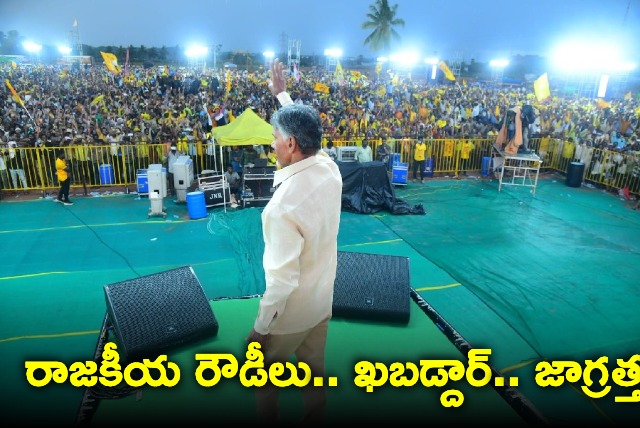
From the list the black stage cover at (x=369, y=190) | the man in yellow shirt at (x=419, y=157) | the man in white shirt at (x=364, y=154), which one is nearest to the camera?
the black stage cover at (x=369, y=190)

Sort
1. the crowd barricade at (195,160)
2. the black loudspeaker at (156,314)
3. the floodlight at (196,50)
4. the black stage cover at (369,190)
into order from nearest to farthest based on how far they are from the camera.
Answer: the black loudspeaker at (156,314) < the black stage cover at (369,190) < the crowd barricade at (195,160) < the floodlight at (196,50)

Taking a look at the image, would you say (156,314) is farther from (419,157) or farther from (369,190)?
(419,157)

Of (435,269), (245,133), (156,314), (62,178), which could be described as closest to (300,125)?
(156,314)

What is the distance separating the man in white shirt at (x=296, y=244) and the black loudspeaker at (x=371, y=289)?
6.06ft

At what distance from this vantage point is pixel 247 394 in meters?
3.31

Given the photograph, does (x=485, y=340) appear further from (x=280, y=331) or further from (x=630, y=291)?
(x=280, y=331)

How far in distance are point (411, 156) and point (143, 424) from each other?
11.4 meters

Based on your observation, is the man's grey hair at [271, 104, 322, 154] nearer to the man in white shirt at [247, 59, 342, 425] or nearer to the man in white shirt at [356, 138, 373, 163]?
the man in white shirt at [247, 59, 342, 425]

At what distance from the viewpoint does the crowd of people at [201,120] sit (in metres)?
11.4

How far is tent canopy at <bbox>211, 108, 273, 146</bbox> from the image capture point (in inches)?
372

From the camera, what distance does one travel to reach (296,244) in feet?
6.79

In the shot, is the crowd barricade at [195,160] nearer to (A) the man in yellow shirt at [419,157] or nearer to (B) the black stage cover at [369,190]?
(A) the man in yellow shirt at [419,157]

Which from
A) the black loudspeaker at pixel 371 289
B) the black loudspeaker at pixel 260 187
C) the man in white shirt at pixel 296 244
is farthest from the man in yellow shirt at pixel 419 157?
the man in white shirt at pixel 296 244

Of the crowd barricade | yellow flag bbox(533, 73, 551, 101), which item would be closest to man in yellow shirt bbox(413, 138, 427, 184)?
the crowd barricade
